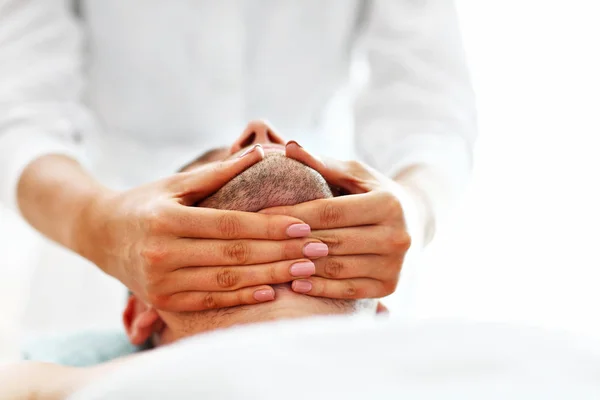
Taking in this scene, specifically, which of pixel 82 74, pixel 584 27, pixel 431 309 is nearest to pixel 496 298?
pixel 431 309

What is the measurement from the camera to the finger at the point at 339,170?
812mm

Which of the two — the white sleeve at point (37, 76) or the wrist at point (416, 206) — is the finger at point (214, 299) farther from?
the white sleeve at point (37, 76)

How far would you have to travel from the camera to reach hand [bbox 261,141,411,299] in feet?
2.56

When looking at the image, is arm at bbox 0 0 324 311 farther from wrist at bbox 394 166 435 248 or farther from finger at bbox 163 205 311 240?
wrist at bbox 394 166 435 248

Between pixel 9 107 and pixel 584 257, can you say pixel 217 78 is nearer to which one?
pixel 9 107

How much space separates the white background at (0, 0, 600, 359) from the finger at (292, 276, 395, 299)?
627 mm

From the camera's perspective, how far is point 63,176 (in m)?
1.02

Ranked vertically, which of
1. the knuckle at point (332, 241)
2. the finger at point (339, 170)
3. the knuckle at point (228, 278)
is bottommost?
the knuckle at point (228, 278)

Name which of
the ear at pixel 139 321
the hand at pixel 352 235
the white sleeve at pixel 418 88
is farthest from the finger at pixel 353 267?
the white sleeve at pixel 418 88

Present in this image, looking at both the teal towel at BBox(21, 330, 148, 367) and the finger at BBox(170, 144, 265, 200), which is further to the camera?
the teal towel at BBox(21, 330, 148, 367)

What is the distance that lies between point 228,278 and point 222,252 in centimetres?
3

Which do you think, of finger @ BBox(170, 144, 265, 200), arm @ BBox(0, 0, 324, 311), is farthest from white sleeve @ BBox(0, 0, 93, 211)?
finger @ BBox(170, 144, 265, 200)

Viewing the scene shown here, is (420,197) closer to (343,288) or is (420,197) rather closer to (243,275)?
(343,288)

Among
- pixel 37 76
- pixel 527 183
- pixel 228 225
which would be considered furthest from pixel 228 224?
pixel 527 183
